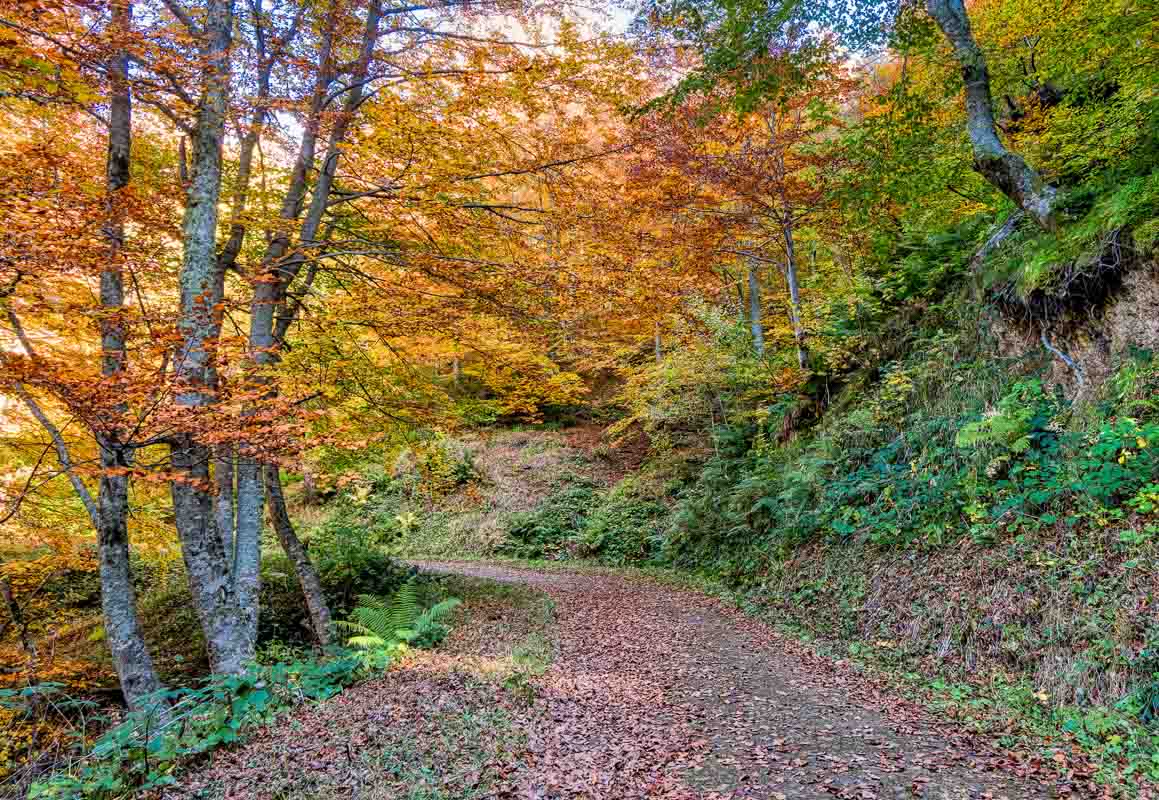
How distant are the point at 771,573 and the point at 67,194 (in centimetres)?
1036

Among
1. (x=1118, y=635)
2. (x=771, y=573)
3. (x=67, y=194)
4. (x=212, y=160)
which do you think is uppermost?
(x=212, y=160)

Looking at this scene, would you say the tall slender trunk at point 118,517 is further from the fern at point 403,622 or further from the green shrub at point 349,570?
the green shrub at point 349,570

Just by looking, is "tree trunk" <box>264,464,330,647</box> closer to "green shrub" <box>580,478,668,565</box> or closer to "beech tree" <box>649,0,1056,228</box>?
"green shrub" <box>580,478,668,565</box>

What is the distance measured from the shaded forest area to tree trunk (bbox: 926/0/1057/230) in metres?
0.05

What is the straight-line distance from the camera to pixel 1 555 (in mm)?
8664

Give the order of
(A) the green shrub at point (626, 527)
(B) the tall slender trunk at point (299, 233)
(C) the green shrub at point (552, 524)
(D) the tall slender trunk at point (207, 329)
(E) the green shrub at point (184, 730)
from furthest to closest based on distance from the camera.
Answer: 1. (C) the green shrub at point (552, 524)
2. (A) the green shrub at point (626, 527)
3. (B) the tall slender trunk at point (299, 233)
4. (D) the tall slender trunk at point (207, 329)
5. (E) the green shrub at point (184, 730)

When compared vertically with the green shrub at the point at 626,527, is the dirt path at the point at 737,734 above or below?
above

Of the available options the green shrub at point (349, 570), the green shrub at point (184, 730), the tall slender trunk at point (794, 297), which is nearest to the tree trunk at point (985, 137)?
the tall slender trunk at point (794, 297)

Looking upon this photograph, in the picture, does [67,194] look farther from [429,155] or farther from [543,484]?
[543,484]

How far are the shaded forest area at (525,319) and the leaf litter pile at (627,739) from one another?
0.31 metres

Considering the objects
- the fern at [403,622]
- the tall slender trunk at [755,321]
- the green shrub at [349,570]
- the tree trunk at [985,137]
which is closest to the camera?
the tree trunk at [985,137]

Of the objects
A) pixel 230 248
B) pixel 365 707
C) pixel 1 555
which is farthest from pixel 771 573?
pixel 1 555

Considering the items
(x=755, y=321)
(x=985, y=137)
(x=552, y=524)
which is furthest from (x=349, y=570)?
(x=985, y=137)

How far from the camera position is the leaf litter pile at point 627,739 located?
12.4 ft
